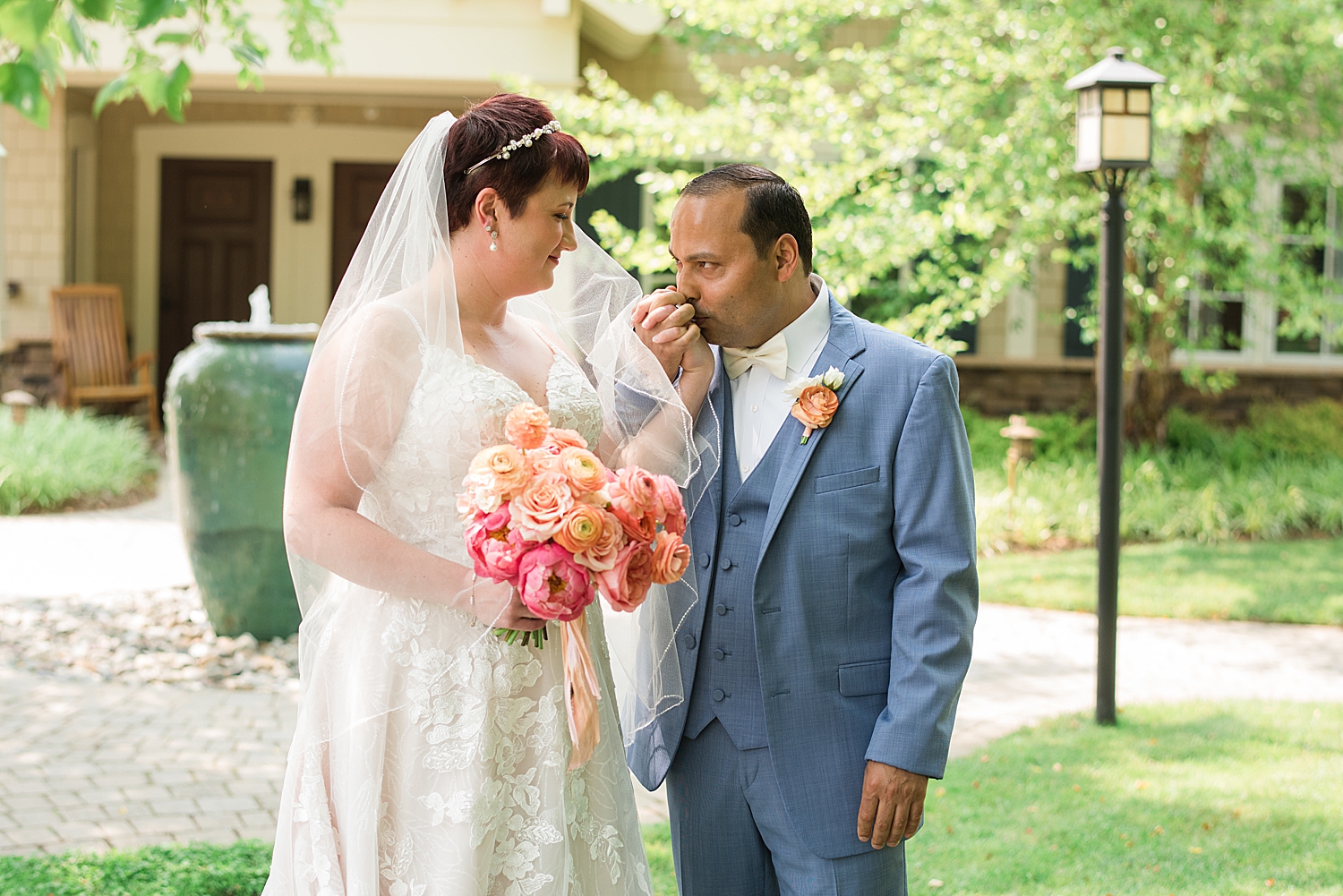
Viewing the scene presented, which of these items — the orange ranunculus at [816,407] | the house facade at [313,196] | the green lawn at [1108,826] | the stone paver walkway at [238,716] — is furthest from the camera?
the house facade at [313,196]

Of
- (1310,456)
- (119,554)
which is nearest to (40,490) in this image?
(119,554)

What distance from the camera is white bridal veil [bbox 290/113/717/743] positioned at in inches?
93.1

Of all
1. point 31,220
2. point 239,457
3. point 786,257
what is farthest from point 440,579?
point 31,220

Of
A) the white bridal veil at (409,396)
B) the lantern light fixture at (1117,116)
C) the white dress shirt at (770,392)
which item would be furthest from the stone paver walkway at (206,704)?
the lantern light fixture at (1117,116)

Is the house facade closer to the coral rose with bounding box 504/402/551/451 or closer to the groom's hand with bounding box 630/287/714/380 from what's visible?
the groom's hand with bounding box 630/287/714/380

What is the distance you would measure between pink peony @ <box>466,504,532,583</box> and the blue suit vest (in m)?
0.52

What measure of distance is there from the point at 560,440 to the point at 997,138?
754 centimetres

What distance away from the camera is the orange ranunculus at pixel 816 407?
242 centimetres

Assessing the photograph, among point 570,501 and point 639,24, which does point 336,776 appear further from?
point 639,24

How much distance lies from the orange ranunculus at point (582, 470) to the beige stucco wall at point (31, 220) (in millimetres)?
12147

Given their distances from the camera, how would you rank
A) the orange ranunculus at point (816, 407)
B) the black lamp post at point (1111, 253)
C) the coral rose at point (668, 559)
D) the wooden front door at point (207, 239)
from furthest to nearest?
Answer: the wooden front door at point (207, 239) < the black lamp post at point (1111, 253) < the orange ranunculus at point (816, 407) < the coral rose at point (668, 559)

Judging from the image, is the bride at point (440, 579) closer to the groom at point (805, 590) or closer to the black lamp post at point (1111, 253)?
the groom at point (805, 590)

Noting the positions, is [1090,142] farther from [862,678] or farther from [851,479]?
[862,678]

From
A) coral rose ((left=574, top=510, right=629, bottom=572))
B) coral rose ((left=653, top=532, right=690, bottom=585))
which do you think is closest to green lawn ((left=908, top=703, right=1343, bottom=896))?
coral rose ((left=653, top=532, right=690, bottom=585))
